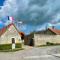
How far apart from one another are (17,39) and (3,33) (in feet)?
14.6

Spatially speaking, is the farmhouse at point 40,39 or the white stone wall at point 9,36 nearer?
the white stone wall at point 9,36

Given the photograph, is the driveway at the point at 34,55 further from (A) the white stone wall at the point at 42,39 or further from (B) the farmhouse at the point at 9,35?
(A) the white stone wall at the point at 42,39

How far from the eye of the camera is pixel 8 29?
61312 millimetres

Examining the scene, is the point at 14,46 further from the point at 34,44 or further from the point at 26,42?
the point at 26,42

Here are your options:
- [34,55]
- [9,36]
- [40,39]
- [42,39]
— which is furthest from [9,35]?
[34,55]

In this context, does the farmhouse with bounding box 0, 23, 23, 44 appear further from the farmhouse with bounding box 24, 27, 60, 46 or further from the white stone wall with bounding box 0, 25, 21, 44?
the farmhouse with bounding box 24, 27, 60, 46

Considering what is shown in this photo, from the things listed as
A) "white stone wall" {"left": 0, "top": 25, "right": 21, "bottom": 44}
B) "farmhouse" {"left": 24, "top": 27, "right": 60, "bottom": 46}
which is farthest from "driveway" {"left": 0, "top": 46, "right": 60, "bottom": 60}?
"farmhouse" {"left": 24, "top": 27, "right": 60, "bottom": 46}

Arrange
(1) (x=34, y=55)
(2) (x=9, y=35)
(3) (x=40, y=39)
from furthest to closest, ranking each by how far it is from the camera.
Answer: (3) (x=40, y=39), (2) (x=9, y=35), (1) (x=34, y=55)

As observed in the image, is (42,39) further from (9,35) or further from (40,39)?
(9,35)

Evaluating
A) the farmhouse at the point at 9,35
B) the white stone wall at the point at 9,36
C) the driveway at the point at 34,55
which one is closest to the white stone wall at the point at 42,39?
the farmhouse at the point at 9,35

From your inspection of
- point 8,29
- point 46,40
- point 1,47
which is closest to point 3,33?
point 8,29

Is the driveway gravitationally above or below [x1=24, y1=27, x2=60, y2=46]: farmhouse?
below

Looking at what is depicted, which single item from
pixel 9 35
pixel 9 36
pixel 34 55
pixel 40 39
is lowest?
pixel 34 55

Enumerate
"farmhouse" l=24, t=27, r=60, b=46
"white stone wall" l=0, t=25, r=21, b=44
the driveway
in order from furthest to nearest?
"farmhouse" l=24, t=27, r=60, b=46 < "white stone wall" l=0, t=25, r=21, b=44 < the driveway
